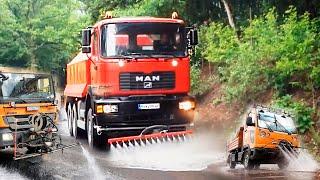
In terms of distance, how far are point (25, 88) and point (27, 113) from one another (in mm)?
782

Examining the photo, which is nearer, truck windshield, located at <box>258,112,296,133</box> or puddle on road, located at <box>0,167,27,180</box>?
puddle on road, located at <box>0,167,27,180</box>

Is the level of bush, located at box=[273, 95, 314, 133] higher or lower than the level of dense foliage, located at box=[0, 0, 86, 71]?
lower

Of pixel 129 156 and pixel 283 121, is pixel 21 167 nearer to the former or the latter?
pixel 129 156

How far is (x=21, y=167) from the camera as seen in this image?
13125mm

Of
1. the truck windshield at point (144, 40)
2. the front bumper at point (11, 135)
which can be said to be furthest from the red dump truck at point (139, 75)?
the front bumper at point (11, 135)

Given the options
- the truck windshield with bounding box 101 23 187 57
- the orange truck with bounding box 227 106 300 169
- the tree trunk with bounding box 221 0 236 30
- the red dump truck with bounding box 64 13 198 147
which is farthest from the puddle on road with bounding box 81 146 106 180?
the tree trunk with bounding box 221 0 236 30

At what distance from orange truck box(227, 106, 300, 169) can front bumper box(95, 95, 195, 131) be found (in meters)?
2.31

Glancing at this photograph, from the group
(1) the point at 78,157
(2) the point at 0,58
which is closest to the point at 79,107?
(1) the point at 78,157

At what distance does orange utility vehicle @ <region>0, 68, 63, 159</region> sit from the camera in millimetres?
12867

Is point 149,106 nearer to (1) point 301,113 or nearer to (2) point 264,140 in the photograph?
(2) point 264,140

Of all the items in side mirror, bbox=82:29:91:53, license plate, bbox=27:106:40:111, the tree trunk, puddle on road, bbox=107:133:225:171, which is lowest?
puddle on road, bbox=107:133:225:171

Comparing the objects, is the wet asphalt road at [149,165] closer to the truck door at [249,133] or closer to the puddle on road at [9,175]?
the puddle on road at [9,175]

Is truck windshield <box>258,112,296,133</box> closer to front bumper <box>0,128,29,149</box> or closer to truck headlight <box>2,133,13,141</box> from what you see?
front bumper <box>0,128,29,149</box>

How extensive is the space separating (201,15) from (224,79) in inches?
184
